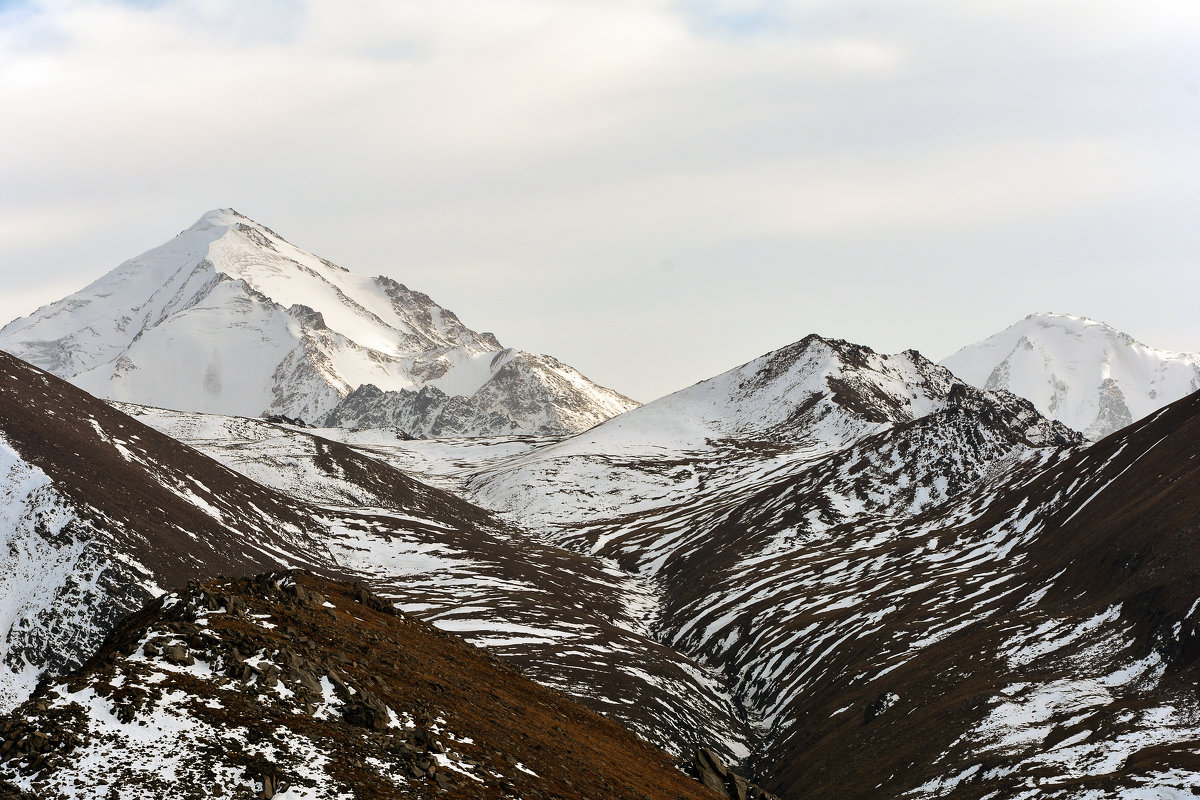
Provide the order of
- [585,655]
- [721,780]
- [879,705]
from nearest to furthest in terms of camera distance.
A: [721,780] → [879,705] → [585,655]

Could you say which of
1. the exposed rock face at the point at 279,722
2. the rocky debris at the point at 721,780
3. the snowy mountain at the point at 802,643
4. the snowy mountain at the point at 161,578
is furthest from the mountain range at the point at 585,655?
the snowy mountain at the point at 161,578

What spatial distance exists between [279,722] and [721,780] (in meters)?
30.5

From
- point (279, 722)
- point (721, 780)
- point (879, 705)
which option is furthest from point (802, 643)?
point (279, 722)

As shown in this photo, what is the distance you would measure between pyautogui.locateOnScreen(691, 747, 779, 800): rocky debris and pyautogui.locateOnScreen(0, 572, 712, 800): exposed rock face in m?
4.09

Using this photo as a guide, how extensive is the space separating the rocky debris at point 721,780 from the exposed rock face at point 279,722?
13.4ft

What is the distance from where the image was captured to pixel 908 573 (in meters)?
172

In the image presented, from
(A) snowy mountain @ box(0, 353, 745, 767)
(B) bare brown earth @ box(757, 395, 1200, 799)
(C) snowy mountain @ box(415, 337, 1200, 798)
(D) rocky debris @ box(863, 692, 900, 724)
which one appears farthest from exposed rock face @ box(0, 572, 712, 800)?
(A) snowy mountain @ box(0, 353, 745, 767)

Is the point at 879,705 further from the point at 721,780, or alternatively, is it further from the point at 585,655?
the point at 721,780

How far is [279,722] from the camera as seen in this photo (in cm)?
4059

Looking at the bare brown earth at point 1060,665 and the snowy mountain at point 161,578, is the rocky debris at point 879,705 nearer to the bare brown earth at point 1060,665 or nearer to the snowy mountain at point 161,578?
the bare brown earth at point 1060,665

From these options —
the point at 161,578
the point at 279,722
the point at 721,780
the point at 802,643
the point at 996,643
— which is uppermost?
the point at 161,578

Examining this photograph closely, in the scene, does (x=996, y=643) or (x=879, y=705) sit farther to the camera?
(x=996, y=643)

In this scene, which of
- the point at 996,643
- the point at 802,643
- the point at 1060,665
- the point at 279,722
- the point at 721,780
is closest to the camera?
the point at 279,722

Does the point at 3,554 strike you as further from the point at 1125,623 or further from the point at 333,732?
the point at 1125,623
